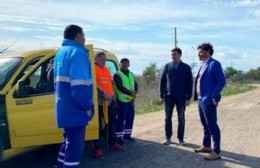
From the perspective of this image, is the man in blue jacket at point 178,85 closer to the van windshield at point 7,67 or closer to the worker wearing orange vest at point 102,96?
the worker wearing orange vest at point 102,96

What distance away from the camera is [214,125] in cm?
832

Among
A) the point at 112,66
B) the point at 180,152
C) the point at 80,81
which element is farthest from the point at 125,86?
the point at 80,81

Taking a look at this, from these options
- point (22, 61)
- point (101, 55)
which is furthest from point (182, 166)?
point (22, 61)

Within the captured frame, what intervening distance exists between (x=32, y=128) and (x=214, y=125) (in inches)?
126

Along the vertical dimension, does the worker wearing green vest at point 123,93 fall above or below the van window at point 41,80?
below

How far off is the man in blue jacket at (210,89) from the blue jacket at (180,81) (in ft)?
3.24

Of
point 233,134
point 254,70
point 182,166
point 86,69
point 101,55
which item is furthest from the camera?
point 254,70

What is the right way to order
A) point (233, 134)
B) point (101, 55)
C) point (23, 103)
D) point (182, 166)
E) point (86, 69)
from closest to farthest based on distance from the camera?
point (86, 69), point (23, 103), point (182, 166), point (101, 55), point (233, 134)

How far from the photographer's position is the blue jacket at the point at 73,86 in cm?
587

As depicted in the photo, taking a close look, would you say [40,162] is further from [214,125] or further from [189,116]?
[189,116]

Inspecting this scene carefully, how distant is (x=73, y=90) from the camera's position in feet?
19.2

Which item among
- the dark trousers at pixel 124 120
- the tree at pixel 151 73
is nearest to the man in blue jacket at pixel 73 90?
the dark trousers at pixel 124 120

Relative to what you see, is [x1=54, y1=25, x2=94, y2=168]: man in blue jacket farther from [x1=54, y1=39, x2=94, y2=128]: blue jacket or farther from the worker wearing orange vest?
the worker wearing orange vest

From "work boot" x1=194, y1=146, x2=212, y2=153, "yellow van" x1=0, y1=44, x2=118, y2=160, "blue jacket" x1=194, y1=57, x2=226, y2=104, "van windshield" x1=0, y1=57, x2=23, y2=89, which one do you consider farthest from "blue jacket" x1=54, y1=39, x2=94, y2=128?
"work boot" x1=194, y1=146, x2=212, y2=153
